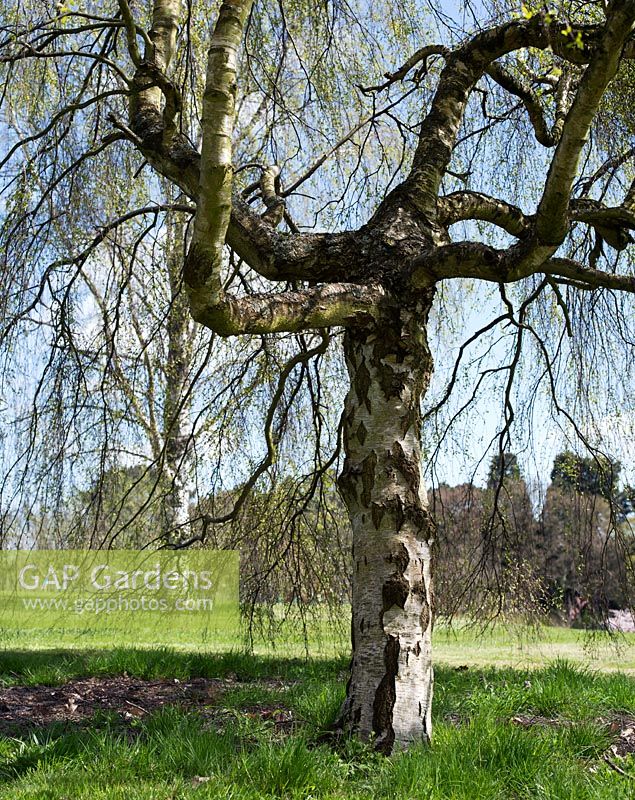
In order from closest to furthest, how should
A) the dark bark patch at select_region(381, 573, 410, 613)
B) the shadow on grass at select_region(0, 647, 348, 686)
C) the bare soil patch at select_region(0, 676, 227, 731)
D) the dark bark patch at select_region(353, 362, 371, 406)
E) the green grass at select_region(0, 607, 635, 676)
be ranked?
the dark bark patch at select_region(381, 573, 410, 613), the dark bark patch at select_region(353, 362, 371, 406), the bare soil patch at select_region(0, 676, 227, 731), the shadow on grass at select_region(0, 647, 348, 686), the green grass at select_region(0, 607, 635, 676)

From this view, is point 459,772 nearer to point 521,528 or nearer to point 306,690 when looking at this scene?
point 306,690

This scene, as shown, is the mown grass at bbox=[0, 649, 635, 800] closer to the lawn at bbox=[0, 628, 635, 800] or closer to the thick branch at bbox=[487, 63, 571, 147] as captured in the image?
the lawn at bbox=[0, 628, 635, 800]

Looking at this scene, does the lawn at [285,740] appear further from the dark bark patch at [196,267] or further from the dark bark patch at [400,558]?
the dark bark patch at [196,267]

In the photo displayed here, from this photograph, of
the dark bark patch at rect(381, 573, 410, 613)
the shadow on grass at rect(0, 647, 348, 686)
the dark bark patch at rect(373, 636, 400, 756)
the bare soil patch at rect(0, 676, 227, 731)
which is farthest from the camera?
the shadow on grass at rect(0, 647, 348, 686)

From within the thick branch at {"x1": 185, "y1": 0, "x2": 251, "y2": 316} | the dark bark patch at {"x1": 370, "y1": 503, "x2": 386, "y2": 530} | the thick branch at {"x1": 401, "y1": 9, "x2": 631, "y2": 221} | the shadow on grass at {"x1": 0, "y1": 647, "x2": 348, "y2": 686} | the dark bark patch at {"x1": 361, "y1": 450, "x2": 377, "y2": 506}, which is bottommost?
the shadow on grass at {"x1": 0, "y1": 647, "x2": 348, "y2": 686}

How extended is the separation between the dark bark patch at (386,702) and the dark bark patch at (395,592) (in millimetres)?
136

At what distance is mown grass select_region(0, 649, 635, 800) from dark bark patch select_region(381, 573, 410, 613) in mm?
559

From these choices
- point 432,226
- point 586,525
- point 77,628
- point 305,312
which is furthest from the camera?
point 77,628

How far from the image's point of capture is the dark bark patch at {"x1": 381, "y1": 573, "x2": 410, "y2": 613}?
3314mm

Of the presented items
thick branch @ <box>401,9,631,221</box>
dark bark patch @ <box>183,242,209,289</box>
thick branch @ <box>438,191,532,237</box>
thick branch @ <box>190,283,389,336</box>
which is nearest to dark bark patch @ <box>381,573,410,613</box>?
thick branch @ <box>190,283,389,336</box>

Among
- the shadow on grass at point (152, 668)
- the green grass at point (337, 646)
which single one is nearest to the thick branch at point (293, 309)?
the shadow on grass at point (152, 668)

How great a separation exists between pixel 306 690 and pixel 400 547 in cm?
158

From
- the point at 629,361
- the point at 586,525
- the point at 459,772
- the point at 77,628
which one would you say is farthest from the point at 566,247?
the point at 77,628

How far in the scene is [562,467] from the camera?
Result: 5297mm
